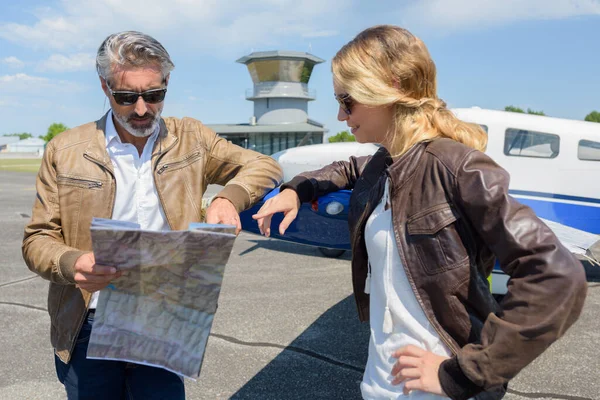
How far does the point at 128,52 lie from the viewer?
5.32 feet

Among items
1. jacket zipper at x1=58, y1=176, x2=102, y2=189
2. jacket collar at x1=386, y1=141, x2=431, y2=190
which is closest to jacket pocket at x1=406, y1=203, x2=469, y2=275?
jacket collar at x1=386, y1=141, x2=431, y2=190

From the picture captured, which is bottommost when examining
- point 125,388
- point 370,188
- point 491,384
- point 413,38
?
point 125,388

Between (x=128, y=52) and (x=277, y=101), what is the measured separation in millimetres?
44653

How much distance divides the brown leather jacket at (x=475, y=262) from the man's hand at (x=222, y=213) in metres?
0.43

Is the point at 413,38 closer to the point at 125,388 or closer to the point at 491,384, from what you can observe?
the point at 491,384

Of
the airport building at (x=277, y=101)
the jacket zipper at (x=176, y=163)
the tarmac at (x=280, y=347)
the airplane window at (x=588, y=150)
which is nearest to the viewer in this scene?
the jacket zipper at (x=176, y=163)

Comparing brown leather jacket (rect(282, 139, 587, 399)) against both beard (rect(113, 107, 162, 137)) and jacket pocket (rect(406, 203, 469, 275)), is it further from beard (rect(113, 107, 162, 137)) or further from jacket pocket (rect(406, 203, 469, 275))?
beard (rect(113, 107, 162, 137))

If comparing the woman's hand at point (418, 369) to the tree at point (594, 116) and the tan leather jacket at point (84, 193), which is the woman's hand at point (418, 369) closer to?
the tan leather jacket at point (84, 193)

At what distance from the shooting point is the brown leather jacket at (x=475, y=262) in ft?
3.66

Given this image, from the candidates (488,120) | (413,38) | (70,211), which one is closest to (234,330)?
(70,211)

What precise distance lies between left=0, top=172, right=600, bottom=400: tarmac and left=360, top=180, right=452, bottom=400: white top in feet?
7.42

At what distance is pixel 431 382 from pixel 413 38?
0.96 m

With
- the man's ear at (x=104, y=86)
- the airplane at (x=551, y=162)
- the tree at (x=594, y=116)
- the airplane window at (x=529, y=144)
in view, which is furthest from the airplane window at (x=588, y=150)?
the tree at (x=594, y=116)

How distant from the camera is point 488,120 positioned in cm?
722
